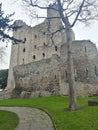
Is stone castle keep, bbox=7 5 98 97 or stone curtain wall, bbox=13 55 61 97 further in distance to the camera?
stone curtain wall, bbox=13 55 61 97

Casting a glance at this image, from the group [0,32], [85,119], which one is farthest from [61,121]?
[0,32]

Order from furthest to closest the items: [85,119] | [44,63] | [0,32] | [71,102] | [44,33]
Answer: [44,33], [44,63], [71,102], [0,32], [85,119]

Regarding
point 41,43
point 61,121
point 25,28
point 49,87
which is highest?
point 25,28

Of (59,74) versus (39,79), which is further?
(39,79)

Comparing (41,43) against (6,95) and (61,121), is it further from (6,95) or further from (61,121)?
(61,121)

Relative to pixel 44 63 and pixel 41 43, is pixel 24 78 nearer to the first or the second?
pixel 44 63

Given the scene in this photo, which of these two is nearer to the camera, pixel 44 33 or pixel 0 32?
pixel 0 32

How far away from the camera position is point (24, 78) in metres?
33.8

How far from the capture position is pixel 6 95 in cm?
3325

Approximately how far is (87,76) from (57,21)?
62.7ft

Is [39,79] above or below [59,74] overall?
below

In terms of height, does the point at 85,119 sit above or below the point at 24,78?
below

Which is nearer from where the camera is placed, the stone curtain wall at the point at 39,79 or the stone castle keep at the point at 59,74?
the stone castle keep at the point at 59,74

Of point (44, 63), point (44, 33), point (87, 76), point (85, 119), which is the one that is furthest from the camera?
point (44, 33)
